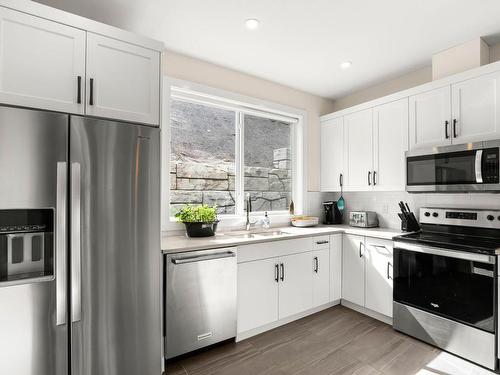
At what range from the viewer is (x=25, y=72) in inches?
60.4

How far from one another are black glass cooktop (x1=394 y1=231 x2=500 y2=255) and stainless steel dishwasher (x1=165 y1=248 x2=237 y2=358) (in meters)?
1.63

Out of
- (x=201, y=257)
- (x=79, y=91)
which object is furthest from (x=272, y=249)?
(x=79, y=91)

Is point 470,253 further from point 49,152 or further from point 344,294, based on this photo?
point 49,152

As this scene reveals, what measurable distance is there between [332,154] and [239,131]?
4.24 feet

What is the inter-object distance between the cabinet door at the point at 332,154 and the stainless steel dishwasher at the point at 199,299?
1911mm

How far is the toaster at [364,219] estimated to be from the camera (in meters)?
3.37

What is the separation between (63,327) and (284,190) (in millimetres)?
2791

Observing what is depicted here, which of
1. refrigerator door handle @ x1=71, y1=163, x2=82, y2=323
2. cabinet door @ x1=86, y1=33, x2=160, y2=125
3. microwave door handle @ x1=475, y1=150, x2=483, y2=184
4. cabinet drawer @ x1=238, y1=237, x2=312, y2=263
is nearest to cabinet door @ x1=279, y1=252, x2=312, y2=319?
cabinet drawer @ x1=238, y1=237, x2=312, y2=263

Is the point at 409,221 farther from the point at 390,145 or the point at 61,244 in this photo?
the point at 61,244

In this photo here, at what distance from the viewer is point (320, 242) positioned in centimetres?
304

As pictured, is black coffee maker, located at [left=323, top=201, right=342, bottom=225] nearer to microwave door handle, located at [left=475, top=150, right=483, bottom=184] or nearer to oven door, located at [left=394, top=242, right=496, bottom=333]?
oven door, located at [left=394, top=242, right=496, bottom=333]

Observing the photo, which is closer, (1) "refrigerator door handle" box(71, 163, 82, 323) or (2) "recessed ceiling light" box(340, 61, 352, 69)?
(1) "refrigerator door handle" box(71, 163, 82, 323)

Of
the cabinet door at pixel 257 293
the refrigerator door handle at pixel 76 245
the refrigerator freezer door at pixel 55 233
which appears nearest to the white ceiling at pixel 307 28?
the refrigerator freezer door at pixel 55 233

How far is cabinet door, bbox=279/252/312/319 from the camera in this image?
2748mm
